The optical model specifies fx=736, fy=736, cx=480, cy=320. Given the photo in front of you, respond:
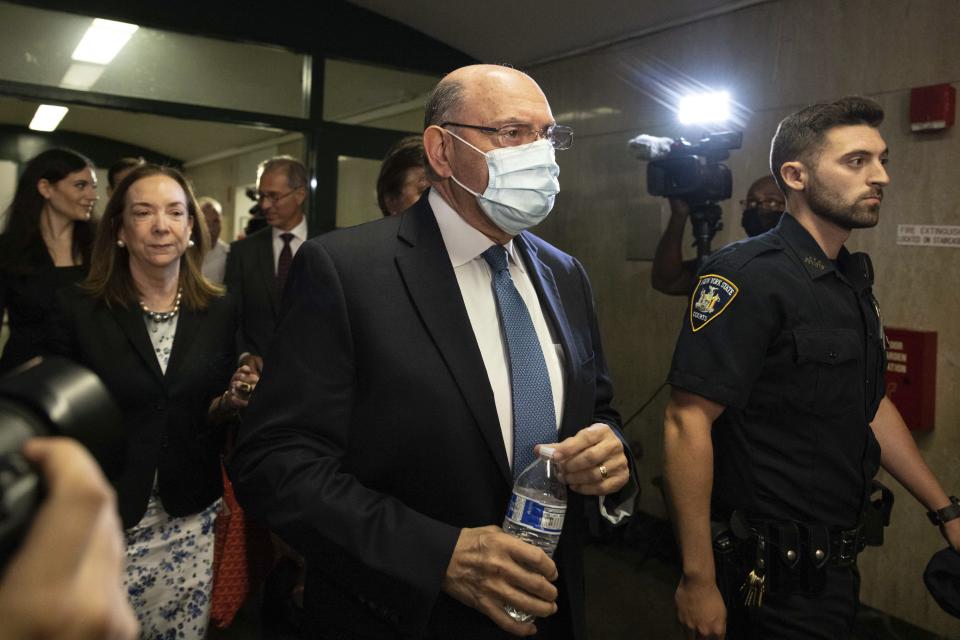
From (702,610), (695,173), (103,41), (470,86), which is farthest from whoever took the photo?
(103,41)

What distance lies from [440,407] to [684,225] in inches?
99.3

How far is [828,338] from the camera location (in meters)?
1.75

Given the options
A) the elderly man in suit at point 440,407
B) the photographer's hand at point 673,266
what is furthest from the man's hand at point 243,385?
the photographer's hand at point 673,266

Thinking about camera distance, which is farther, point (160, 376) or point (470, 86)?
point (160, 376)

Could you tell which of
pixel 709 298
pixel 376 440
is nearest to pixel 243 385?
pixel 376 440

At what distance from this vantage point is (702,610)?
5.51 feet

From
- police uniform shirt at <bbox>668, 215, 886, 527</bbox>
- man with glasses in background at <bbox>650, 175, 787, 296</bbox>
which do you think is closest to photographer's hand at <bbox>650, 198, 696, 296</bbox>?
man with glasses in background at <bbox>650, 175, 787, 296</bbox>

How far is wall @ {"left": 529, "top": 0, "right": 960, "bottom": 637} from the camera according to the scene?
118 inches

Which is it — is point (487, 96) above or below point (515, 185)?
above

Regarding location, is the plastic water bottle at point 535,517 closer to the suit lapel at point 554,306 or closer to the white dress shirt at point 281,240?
the suit lapel at point 554,306

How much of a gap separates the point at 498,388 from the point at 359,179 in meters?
4.50

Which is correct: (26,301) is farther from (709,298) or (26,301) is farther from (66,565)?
(66,565)

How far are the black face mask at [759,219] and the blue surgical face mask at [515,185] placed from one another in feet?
6.55

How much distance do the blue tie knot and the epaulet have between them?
2.31ft
